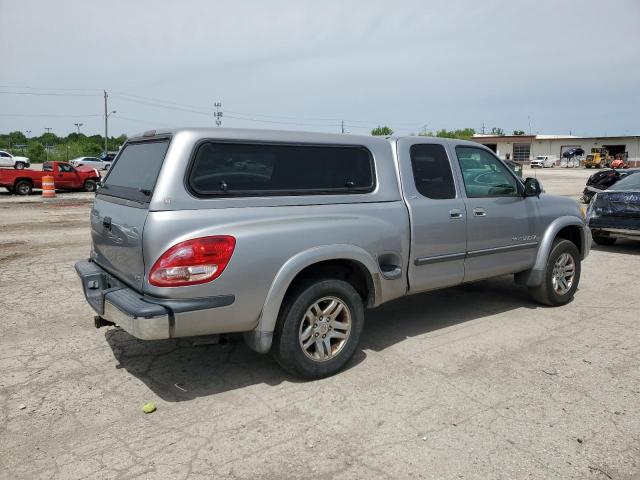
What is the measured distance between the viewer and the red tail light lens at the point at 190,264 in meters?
3.29

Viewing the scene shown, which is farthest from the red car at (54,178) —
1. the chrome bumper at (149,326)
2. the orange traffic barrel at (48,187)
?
the chrome bumper at (149,326)

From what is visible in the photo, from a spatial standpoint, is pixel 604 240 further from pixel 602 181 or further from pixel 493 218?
pixel 493 218

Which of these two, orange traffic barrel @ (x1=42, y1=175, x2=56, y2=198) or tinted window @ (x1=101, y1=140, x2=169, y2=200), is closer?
tinted window @ (x1=101, y1=140, x2=169, y2=200)

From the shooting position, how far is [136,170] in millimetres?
4074

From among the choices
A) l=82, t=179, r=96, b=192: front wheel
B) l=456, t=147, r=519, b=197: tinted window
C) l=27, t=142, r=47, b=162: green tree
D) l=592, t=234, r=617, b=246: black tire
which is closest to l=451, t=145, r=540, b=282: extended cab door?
l=456, t=147, r=519, b=197: tinted window

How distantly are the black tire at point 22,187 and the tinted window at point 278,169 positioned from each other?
2219 centimetres

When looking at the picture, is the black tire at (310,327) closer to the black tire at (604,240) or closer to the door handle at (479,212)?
the door handle at (479,212)

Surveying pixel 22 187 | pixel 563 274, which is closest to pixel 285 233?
pixel 563 274

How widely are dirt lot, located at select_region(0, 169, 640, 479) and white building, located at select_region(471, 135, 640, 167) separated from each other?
6567 cm

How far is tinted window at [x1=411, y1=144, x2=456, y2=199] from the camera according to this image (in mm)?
4668

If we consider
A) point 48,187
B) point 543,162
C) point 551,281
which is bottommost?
point 551,281

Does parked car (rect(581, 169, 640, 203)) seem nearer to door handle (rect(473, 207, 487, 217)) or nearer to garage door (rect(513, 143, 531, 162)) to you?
door handle (rect(473, 207, 487, 217))

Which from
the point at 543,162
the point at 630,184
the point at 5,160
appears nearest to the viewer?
the point at 630,184

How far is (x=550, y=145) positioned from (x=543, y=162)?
29.1 feet
